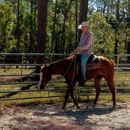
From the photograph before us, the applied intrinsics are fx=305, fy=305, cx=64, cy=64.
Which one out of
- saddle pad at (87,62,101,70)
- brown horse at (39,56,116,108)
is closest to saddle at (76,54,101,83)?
saddle pad at (87,62,101,70)

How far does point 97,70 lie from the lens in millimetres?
8227

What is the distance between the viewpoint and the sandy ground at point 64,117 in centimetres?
624

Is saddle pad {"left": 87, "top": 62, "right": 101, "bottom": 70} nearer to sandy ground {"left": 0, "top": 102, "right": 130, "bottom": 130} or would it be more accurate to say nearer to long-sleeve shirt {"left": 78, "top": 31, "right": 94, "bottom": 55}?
long-sleeve shirt {"left": 78, "top": 31, "right": 94, "bottom": 55}

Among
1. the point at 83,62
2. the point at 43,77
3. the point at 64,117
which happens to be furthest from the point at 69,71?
the point at 64,117

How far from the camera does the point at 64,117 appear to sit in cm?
705

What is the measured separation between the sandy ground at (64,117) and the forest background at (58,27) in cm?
1909

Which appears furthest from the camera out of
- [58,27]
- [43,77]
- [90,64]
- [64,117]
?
[58,27]

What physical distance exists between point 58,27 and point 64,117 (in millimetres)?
32736

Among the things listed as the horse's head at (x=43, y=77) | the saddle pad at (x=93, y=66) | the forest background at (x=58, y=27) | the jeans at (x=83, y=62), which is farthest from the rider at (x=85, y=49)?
the forest background at (x=58, y=27)

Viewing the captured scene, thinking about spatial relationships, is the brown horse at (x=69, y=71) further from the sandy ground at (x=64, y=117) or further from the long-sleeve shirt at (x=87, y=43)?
the sandy ground at (x=64, y=117)

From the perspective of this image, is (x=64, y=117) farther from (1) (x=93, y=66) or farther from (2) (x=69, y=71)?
(1) (x=93, y=66)

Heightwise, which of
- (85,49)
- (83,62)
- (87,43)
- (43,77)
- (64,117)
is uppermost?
(87,43)

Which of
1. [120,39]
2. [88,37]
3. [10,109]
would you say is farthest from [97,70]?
[120,39]

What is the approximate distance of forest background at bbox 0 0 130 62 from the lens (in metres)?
29.2
